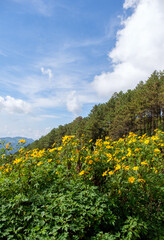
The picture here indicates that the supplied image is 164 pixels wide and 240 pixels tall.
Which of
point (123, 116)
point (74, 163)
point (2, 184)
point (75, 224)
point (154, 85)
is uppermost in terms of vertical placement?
point (154, 85)

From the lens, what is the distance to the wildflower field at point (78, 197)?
185cm

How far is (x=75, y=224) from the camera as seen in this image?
5.84 ft

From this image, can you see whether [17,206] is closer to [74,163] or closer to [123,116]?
[74,163]

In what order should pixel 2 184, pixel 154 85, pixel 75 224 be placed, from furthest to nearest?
pixel 154 85 < pixel 2 184 < pixel 75 224

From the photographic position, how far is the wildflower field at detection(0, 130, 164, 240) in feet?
6.07

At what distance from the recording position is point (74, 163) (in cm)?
254

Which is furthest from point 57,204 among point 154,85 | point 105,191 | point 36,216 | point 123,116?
point 123,116

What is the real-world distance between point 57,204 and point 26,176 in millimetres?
753

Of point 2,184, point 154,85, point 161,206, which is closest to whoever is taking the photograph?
point 2,184

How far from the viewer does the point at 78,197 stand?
6.47 ft

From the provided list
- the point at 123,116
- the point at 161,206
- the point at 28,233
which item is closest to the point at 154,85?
the point at 123,116

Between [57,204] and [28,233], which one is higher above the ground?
[57,204]

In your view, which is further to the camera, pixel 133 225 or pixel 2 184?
pixel 2 184

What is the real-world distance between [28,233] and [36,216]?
0.66 feet
